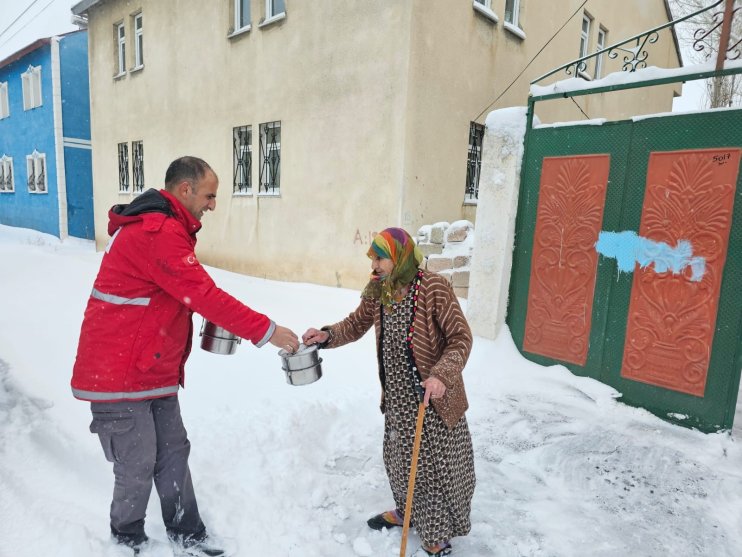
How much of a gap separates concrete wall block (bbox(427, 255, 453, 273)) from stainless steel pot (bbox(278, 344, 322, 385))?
3.82 metres

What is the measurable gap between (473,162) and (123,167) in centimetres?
1022

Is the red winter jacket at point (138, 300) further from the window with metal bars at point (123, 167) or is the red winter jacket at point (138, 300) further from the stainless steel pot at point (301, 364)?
the window with metal bars at point (123, 167)

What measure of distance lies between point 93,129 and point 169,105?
186 inches

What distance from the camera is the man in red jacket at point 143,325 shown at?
6.49 feet

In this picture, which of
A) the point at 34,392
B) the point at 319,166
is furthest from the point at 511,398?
the point at 319,166

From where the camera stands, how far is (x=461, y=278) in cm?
597

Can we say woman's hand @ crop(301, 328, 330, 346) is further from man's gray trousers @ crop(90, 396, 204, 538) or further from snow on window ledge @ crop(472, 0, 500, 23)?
snow on window ledge @ crop(472, 0, 500, 23)

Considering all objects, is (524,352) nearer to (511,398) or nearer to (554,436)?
(511,398)

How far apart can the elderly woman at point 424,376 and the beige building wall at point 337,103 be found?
486cm

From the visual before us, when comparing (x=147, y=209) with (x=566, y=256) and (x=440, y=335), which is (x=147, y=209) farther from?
(x=566, y=256)

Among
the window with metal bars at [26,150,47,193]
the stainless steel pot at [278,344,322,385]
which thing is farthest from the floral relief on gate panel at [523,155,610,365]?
the window with metal bars at [26,150,47,193]

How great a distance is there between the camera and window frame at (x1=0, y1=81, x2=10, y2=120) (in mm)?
19766

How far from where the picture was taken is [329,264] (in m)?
8.02

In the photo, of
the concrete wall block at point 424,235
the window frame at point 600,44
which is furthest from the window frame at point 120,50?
the window frame at point 600,44
